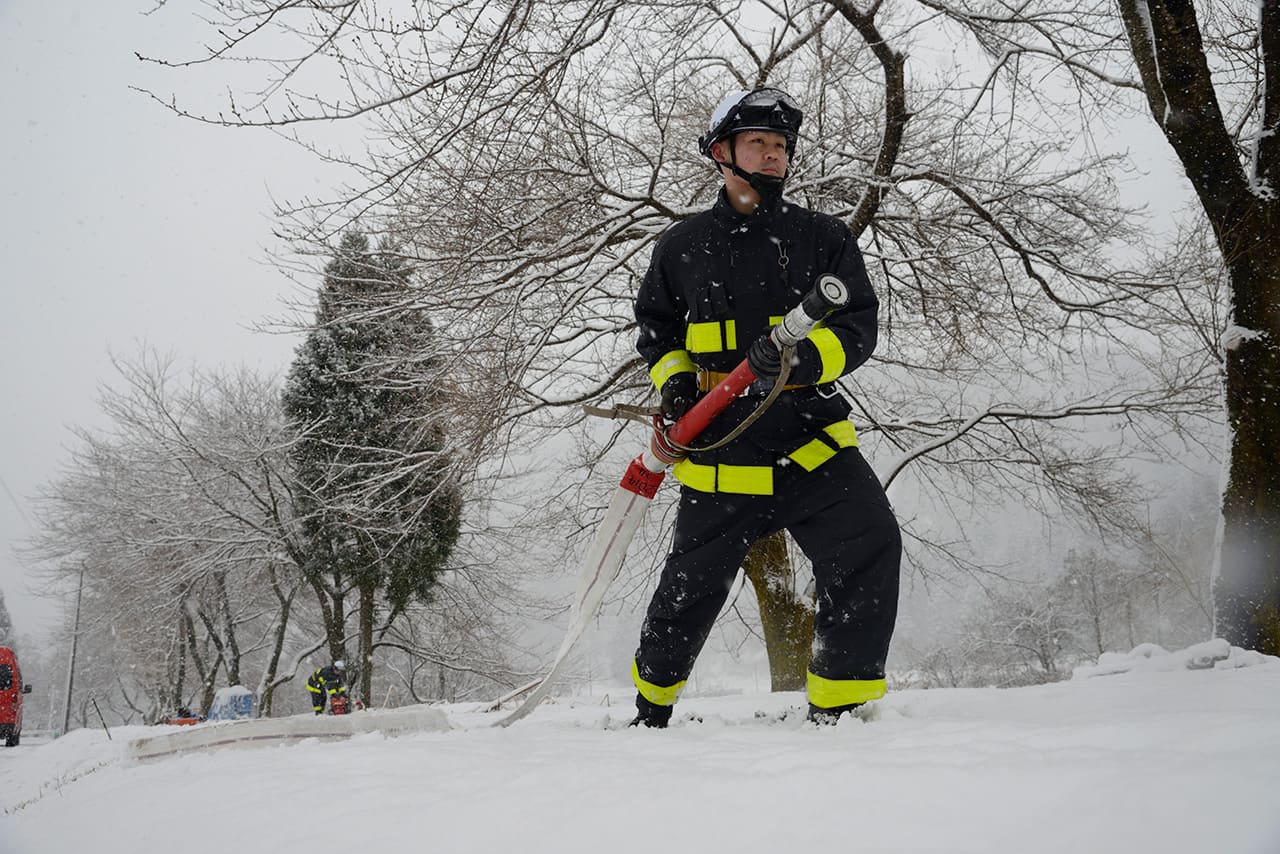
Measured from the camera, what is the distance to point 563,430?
8055mm

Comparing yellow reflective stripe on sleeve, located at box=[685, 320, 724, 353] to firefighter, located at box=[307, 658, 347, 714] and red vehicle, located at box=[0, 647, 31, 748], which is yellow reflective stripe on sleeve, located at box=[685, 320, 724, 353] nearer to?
firefighter, located at box=[307, 658, 347, 714]

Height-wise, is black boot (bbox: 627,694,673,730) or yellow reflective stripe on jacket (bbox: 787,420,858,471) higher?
yellow reflective stripe on jacket (bbox: 787,420,858,471)

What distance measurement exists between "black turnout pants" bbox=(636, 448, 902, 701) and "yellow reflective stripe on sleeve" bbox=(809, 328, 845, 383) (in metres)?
0.33

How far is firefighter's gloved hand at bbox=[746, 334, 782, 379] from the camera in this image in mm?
2418

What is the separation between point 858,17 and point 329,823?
5.88m

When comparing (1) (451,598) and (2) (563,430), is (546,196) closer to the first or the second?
(2) (563,430)

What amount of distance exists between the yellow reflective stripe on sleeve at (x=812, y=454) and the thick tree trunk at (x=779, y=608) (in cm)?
448

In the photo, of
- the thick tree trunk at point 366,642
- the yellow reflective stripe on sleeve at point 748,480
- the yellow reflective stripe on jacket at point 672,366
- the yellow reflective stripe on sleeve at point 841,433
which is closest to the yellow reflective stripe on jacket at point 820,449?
the yellow reflective stripe on sleeve at point 841,433

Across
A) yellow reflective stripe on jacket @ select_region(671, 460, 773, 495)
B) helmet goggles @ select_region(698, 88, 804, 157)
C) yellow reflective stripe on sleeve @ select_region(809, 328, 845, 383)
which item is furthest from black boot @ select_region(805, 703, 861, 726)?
helmet goggles @ select_region(698, 88, 804, 157)

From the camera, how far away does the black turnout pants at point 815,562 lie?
2.36 meters

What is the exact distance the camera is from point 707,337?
2.83 m

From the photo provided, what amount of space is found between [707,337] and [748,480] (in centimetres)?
60

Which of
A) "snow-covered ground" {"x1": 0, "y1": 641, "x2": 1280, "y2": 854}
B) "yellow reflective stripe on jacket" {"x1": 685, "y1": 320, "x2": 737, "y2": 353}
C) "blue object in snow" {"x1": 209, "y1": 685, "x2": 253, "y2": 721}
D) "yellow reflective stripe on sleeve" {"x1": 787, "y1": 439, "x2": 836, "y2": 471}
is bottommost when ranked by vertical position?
"blue object in snow" {"x1": 209, "y1": 685, "x2": 253, "y2": 721}

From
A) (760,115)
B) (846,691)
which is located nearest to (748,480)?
(846,691)
